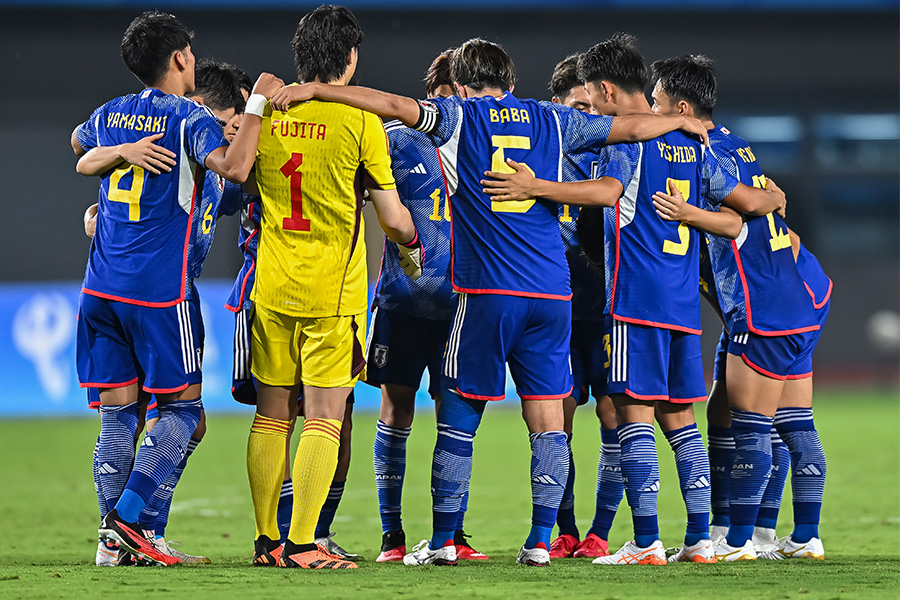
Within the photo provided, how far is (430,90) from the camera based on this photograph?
231 inches

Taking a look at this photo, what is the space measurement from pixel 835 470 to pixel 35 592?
7251 millimetres

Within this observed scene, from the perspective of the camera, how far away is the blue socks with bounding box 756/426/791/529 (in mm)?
5664

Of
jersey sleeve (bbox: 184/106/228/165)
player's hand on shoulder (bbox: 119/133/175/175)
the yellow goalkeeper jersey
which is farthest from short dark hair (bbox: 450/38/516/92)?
player's hand on shoulder (bbox: 119/133/175/175)

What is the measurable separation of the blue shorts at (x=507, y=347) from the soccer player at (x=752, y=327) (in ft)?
3.38

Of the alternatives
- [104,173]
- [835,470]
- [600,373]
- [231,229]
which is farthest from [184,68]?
[231,229]

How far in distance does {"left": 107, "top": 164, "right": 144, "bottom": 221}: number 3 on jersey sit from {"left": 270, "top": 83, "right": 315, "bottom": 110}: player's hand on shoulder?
706 mm

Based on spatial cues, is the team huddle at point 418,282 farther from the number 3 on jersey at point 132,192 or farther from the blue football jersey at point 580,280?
the blue football jersey at point 580,280

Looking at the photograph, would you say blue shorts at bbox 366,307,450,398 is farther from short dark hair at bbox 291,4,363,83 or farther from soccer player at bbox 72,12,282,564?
short dark hair at bbox 291,4,363,83

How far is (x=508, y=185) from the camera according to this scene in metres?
4.76

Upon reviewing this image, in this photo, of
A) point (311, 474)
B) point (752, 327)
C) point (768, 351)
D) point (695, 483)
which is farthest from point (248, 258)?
point (768, 351)

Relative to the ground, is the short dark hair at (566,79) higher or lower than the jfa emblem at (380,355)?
higher

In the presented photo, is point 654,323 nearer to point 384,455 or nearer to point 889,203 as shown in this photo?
point 384,455

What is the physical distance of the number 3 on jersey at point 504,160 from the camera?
189 inches

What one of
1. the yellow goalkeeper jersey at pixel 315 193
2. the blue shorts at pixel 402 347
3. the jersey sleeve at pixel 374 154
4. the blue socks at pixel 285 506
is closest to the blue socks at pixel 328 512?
the blue socks at pixel 285 506
